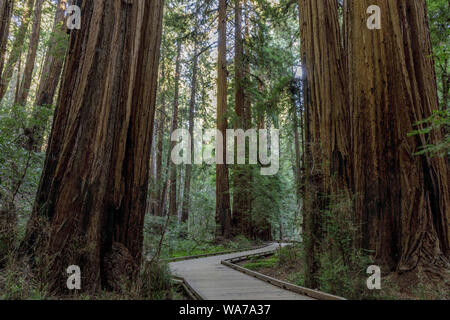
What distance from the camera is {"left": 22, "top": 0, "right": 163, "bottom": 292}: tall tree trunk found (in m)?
3.52

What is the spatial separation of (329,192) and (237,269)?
2.94 m

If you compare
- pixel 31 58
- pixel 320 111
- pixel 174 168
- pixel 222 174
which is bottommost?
pixel 222 174

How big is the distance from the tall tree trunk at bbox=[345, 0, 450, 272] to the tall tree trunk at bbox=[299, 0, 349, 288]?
0.41 meters

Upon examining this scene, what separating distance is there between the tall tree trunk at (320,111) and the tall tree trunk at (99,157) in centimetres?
275

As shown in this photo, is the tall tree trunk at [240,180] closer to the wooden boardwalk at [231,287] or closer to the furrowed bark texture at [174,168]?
the furrowed bark texture at [174,168]

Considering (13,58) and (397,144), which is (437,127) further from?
(13,58)

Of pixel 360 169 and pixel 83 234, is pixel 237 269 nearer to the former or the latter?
pixel 360 169

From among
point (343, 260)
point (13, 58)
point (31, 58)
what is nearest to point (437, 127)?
point (343, 260)

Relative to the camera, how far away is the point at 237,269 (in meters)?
6.62

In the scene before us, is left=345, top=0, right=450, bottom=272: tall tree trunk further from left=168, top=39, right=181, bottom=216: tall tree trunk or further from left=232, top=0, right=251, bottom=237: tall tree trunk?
left=168, top=39, right=181, bottom=216: tall tree trunk

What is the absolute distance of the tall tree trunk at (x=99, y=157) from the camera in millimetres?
3516

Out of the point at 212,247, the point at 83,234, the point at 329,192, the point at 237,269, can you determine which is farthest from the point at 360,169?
the point at 212,247

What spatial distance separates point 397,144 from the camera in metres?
4.43

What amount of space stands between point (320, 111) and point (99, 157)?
4050 mm
